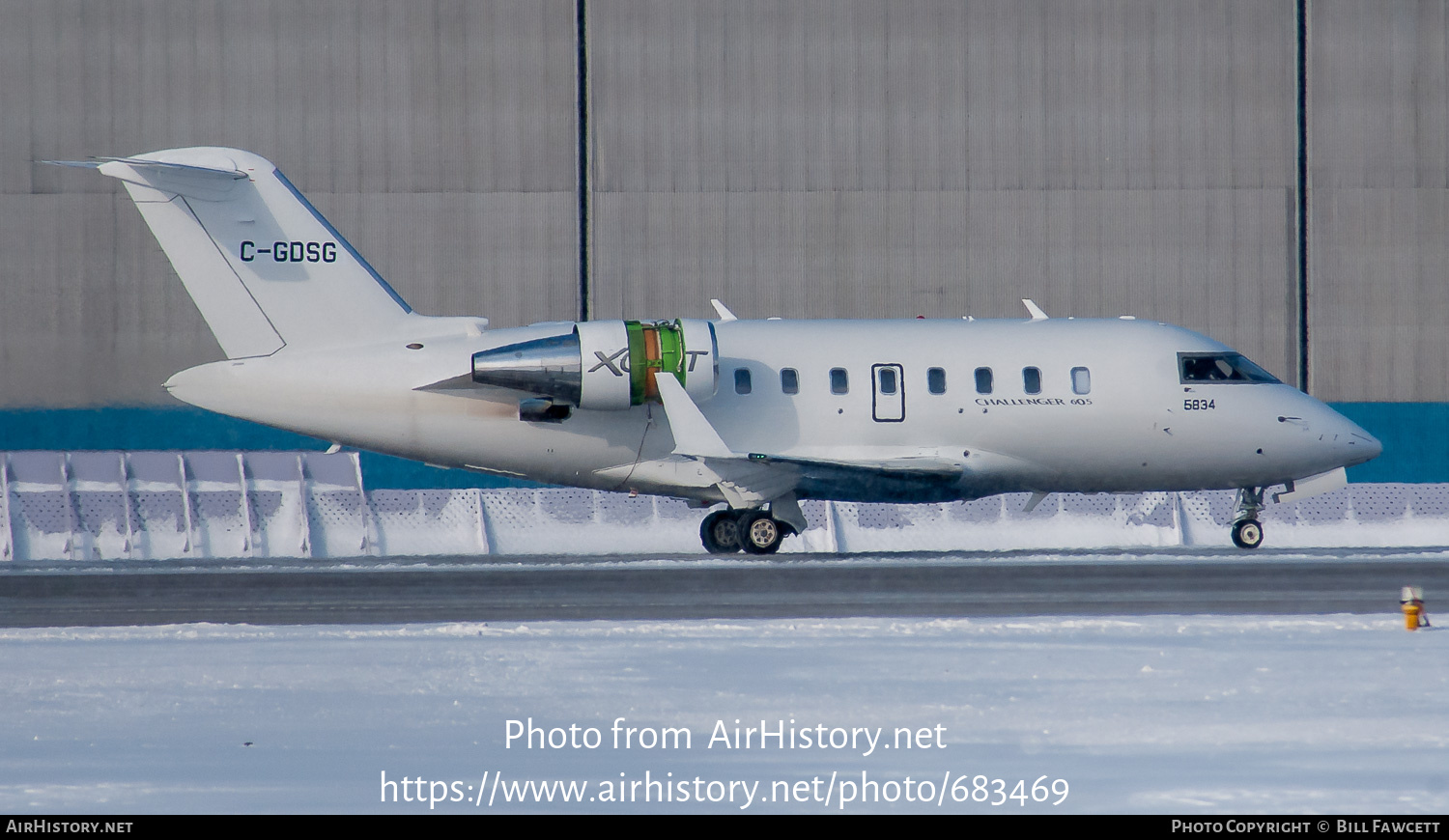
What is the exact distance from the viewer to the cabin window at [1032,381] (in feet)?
72.9

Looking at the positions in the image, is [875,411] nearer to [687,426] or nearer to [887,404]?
[887,404]

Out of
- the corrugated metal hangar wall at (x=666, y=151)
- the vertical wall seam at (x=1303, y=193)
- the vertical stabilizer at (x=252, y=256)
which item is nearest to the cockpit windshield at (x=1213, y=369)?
the corrugated metal hangar wall at (x=666, y=151)

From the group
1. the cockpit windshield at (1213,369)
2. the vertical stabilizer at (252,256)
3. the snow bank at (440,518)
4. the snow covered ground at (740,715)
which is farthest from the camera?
the snow bank at (440,518)

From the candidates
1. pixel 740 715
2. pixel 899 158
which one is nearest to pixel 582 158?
pixel 899 158

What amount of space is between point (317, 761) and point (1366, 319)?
88.4 feet

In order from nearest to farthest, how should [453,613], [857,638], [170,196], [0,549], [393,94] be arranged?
[857,638]
[453,613]
[170,196]
[0,549]
[393,94]

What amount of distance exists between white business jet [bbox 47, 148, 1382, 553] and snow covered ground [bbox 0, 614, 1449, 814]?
7827 millimetres

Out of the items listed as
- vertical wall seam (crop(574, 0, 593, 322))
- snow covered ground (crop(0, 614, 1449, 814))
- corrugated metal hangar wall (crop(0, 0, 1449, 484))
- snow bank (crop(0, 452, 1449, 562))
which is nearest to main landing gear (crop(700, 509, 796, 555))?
snow bank (crop(0, 452, 1449, 562))

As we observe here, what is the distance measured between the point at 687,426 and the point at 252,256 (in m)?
6.24

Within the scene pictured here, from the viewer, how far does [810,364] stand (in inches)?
872

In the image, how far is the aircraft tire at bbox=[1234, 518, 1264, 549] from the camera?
22.7 m

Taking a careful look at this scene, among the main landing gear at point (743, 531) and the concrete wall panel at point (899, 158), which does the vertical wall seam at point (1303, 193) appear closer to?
the concrete wall panel at point (899, 158)

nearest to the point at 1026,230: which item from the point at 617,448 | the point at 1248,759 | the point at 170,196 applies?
the point at 617,448

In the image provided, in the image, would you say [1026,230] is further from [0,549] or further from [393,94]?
[0,549]
